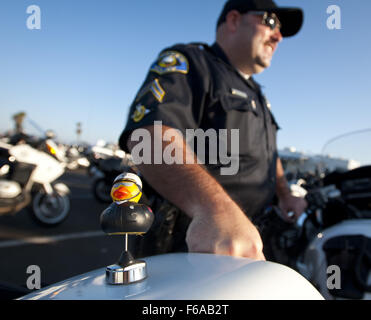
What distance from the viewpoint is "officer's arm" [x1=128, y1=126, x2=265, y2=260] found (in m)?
0.52

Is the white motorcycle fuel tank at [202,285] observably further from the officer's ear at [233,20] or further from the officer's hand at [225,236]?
the officer's ear at [233,20]

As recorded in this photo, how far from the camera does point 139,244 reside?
35.7 inches

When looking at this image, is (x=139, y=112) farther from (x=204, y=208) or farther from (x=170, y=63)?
(x=204, y=208)

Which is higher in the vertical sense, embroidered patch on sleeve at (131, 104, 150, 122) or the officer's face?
the officer's face

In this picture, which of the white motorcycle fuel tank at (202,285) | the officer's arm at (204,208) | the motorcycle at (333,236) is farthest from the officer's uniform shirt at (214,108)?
the white motorcycle fuel tank at (202,285)

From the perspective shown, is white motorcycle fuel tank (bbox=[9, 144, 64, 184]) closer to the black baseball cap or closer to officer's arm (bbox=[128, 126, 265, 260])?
the black baseball cap

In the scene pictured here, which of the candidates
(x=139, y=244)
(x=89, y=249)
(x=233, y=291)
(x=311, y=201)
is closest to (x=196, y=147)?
(x=139, y=244)

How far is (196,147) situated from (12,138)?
12.0ft

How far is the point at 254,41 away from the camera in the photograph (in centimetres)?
124

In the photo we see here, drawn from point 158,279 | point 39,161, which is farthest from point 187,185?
point 39,161

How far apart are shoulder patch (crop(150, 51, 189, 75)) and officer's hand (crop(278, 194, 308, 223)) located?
953 mm

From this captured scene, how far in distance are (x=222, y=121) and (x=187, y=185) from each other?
17.2 inches

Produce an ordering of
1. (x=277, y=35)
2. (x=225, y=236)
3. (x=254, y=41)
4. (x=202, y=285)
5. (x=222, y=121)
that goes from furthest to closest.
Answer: (x=277, y=35)
(x=254, y=41)
(x=222, y=121)
(x=225, y=236)
(x=202, y=285)

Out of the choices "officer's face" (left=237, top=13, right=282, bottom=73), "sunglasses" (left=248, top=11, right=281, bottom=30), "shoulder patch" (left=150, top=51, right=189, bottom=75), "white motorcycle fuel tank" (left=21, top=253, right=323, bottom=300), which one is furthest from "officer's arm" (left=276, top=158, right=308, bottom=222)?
"white motorcycle fuel tank" (left=21, top=253, right=323, bottom=300)
